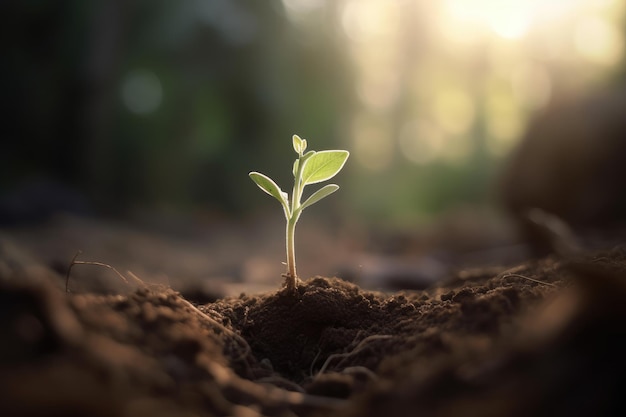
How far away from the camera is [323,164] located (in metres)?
1.69

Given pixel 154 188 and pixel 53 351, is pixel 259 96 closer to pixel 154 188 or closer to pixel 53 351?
pixel 154 188

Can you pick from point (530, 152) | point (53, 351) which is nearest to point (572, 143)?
point (530, 152)

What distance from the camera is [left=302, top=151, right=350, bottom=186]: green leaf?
1.67m

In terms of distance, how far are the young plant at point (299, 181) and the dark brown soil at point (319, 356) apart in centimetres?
16

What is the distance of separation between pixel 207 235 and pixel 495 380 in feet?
34.4

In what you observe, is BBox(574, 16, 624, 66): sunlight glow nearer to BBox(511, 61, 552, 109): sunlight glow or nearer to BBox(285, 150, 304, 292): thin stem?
BBox(511, 61, 552, 109): sunlight glow

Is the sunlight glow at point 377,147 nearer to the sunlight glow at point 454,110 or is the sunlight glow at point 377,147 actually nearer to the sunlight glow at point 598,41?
the sunlight glow at point 454,110

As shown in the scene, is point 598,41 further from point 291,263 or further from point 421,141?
point 291,263

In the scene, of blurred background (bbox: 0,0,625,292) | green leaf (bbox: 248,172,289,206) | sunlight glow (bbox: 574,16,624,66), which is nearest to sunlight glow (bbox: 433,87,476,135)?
blurred background (bbox: 0,0,625,292)

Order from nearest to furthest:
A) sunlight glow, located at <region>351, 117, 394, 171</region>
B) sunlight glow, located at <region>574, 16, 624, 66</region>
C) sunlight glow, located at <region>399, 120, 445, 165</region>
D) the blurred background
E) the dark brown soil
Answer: the dark brown soil
the blurred background
sunlight glow, located at <region>574, 16, 624, 66</region>
sunlight glow, located at <region>351, 117, 394, 171</region>
sunlight glow, located at <region>399, 120, 445, 165</region>

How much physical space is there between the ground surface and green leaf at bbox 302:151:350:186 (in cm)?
38

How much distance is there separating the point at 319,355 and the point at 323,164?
22.0 inches

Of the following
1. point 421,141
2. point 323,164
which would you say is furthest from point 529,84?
point 323,164

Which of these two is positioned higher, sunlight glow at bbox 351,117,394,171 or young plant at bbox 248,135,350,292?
sunlight glow at bbox 351,117,394,171
